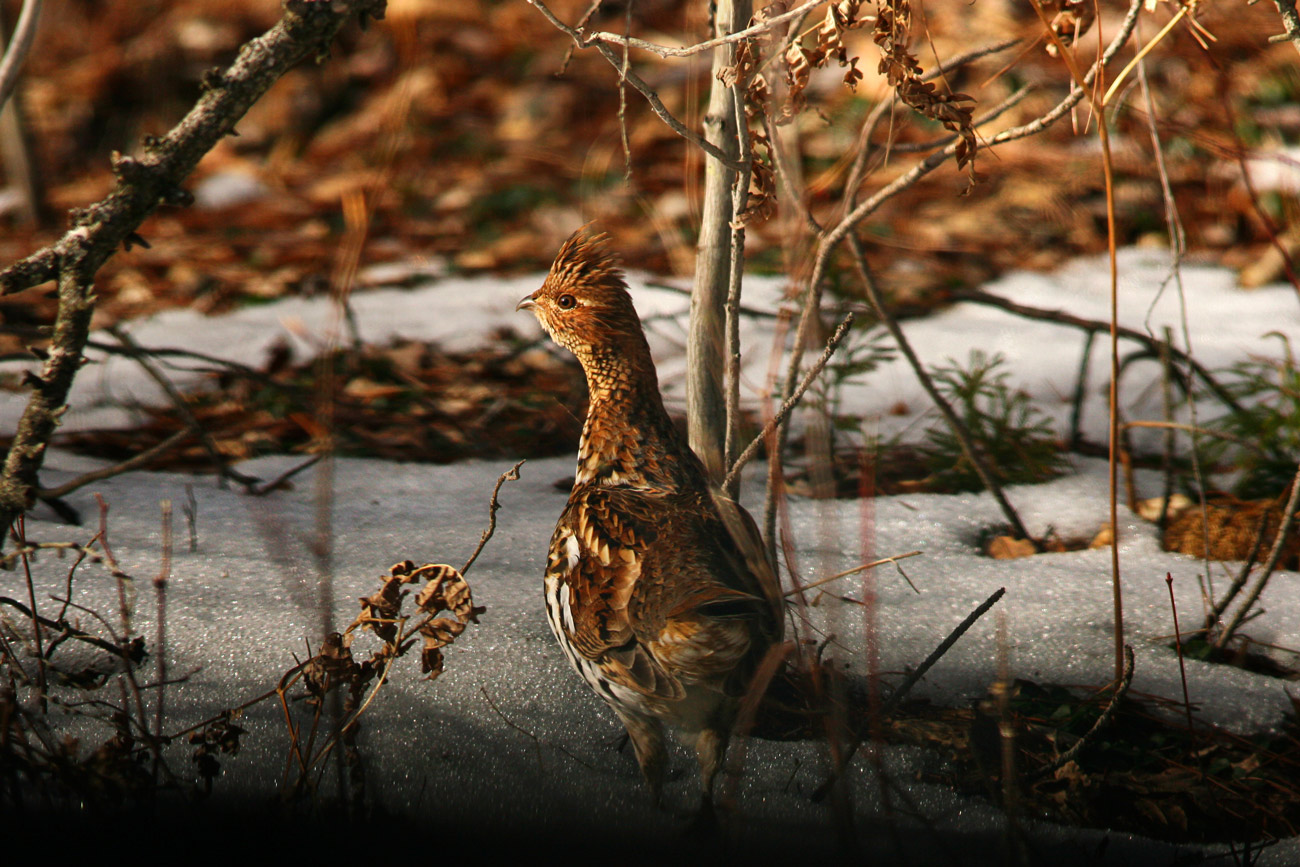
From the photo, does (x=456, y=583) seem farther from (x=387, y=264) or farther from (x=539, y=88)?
(x=539, y=88)

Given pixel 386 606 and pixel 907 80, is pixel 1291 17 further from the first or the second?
pixel 386 606

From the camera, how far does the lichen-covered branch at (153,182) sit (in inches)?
68.5

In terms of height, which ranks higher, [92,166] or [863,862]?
[92,166]

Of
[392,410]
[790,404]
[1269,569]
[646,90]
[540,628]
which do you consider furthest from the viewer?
[392,410]

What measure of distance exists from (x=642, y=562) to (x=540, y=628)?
1.36 ft

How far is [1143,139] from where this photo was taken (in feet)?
16.5

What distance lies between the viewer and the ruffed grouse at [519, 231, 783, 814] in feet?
5.65

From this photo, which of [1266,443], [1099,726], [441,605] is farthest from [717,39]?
[1266,443]

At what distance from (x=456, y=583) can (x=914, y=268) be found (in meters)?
3.48

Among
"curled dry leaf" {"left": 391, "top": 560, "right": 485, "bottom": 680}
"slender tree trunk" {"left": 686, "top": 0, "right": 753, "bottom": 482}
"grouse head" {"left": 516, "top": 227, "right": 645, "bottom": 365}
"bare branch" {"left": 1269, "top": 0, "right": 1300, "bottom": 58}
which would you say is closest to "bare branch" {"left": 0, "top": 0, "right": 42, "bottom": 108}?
"grouse head" {"left": 516, "top": 227, "right": 645, "bottom": 365}

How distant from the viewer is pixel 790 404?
174cm

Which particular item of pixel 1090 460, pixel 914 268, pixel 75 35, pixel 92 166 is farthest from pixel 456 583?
pixel 75 35

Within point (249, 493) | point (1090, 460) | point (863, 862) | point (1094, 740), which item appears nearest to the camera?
point (863, 862)

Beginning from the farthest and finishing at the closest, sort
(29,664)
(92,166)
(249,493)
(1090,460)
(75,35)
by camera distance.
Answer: (75,35) < (92,166) < (1090,460) < (249,493) < (29,664)
